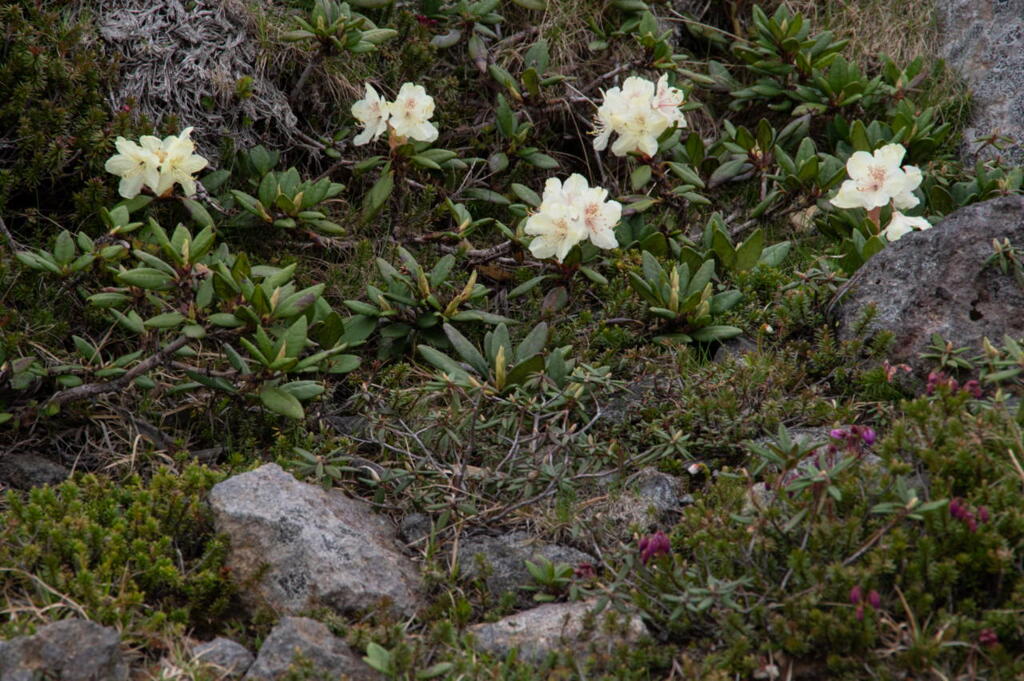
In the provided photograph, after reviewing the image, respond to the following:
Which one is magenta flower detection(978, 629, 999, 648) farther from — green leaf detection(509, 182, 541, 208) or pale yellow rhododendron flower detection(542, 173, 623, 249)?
green leaf detection(509, 182, 541, 208)

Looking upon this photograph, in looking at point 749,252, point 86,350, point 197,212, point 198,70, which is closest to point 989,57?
point 749,252

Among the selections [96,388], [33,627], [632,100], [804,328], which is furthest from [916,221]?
[33,627]

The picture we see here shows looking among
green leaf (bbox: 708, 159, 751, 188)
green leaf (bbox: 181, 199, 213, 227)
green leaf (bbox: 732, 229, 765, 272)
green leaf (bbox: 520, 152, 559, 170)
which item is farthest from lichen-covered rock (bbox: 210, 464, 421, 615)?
green leaf (bbox: 708, 159, 751, 188)

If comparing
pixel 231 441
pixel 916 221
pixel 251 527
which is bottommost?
pixel 231 441

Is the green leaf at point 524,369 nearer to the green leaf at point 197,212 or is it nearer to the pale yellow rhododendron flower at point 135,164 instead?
the green leaf at point 197,212

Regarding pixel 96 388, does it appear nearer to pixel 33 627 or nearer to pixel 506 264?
pixel 33 627

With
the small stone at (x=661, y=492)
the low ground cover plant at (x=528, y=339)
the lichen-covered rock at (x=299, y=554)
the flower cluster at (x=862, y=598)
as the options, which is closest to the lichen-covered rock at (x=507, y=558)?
the low ground cover plant at (x=528, y=339)
